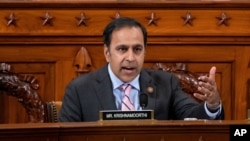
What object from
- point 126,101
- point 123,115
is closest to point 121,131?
point 123,115

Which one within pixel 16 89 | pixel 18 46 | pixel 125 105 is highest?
pixel 18 46

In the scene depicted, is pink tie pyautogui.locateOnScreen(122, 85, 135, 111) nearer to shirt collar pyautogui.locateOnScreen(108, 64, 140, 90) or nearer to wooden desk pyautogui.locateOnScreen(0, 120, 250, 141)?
shirt collar pyautogui.locateOnScreen(108, 64, 140, 90)

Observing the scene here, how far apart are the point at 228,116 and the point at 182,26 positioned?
546 mm

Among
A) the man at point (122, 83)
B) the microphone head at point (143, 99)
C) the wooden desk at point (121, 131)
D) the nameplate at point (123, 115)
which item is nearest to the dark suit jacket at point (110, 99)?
the man at point (122, 83)

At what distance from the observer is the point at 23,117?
3.30 meters

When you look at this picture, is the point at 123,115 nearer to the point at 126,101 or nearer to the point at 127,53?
the point at 126,101

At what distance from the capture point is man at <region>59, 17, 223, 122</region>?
7.71 ft

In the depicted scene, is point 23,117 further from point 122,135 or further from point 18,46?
point 122,135

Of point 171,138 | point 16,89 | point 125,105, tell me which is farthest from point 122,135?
point 16,89

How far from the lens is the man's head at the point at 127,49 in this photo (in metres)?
2.44

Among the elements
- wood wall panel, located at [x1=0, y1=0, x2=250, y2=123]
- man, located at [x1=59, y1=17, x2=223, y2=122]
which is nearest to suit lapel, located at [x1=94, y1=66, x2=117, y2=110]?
man, located at [x1=59, y1=17, x2=223, y2=122]

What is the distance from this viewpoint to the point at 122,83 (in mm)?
2445

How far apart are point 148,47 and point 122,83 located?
94 cm

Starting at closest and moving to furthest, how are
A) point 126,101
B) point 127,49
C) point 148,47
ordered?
point 126,101 → point 127,49 → point 148,47
